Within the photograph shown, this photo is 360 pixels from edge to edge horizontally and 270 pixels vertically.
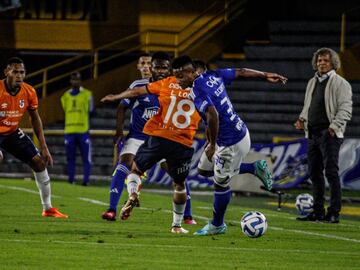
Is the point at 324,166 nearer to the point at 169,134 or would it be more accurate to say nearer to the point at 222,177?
the point at 169,134

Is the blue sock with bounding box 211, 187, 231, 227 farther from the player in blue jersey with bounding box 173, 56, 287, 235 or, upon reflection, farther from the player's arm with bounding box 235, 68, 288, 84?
the player's arm with bounding box 235, 68, 288, 84

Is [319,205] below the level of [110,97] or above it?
below

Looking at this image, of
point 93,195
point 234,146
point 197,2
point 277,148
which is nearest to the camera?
point 234,146

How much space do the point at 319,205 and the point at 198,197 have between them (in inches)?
229

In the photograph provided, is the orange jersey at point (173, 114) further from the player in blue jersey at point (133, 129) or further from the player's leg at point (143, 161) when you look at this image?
the player in blue jersey at point (133, 129)

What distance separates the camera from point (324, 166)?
706 inches

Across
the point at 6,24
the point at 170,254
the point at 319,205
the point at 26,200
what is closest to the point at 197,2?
the point at 6,24

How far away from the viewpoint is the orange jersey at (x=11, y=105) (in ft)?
55.8

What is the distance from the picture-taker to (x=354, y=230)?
16.6 meters

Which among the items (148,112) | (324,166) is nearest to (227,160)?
(148,112)

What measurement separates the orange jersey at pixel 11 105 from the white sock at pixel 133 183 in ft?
6.36

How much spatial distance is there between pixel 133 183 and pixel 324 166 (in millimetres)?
3202

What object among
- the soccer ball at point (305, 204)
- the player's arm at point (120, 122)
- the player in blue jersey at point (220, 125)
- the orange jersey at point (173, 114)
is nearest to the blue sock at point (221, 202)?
the player in blue jersey at point (220, 125)

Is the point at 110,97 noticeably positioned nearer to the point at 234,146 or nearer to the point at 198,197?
the point at 234,146
